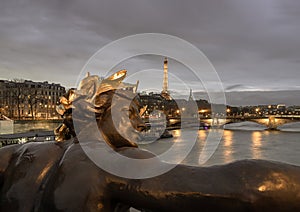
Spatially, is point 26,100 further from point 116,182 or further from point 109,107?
point 116,182

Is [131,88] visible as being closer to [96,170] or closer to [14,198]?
[96,170]

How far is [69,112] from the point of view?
1.38 metres

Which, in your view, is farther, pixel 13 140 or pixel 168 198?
pixel 13 140

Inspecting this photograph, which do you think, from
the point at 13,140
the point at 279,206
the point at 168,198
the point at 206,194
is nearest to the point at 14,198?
the point at 168,198

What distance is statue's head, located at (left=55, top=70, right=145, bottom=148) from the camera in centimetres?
122

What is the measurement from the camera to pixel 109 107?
4.18 ft

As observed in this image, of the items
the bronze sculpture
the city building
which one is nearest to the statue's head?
the bronze sculpture

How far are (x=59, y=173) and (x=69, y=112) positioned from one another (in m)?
0.44

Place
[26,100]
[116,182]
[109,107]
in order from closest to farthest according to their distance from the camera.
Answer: [116,182], [109,107], [26,100]

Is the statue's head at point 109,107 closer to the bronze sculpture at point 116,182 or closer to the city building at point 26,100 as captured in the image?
the bronze sculpture at point 116,182

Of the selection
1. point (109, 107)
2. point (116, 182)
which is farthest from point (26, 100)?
point (116, 182)

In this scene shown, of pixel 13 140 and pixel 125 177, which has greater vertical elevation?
pixel 125 177

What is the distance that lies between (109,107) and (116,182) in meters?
Result: 0.44

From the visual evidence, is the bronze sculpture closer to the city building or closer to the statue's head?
the statue's head
